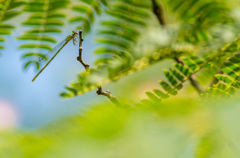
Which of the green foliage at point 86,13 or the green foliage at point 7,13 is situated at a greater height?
the green foliage at point 7,13

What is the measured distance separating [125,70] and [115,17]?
21 cm

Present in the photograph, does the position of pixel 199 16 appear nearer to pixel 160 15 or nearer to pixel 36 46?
pixel 160 15

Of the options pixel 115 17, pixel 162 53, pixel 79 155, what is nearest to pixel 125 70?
pixel 162 53

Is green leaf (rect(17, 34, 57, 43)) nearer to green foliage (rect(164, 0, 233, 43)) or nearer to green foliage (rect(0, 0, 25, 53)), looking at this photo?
green foliage (rect(0, 0, 25, 53))

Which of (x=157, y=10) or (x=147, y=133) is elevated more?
(x=157, y=10)

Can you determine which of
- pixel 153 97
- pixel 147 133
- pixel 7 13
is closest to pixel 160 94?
pixel 153 97

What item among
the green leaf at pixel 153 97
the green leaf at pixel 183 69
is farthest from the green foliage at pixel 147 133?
the green leaf at pixel 183 69

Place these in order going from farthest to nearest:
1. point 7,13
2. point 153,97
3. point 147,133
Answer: point 7,13, point 153,97, point 147,133

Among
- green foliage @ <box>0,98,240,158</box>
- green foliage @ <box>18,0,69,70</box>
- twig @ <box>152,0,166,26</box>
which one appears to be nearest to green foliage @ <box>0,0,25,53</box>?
green foliage @ <box>18,0,69,70</box>

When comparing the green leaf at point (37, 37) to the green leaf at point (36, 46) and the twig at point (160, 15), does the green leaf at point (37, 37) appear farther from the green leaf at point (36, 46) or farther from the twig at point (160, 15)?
the twig at point (160, 15)

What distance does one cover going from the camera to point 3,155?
0.81ft

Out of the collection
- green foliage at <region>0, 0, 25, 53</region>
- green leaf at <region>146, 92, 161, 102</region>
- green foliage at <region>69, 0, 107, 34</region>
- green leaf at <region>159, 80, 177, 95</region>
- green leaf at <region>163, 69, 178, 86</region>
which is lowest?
green leaf at <region>146, 92, 161, 102</region>

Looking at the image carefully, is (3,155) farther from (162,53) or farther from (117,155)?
(162,53)

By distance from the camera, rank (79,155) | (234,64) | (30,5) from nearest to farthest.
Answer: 1. (79,155)
2. (234,64)
3. (30,5)
